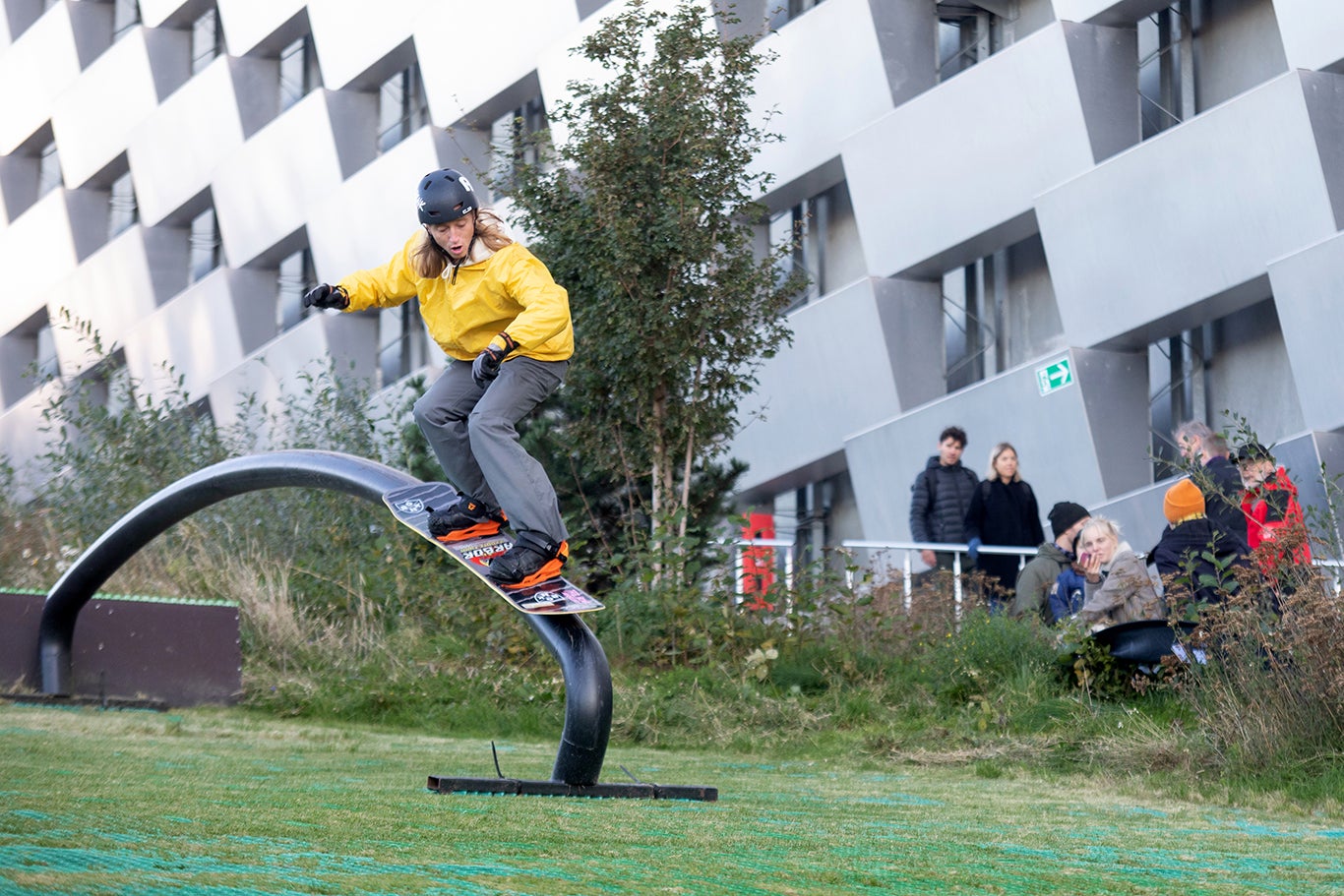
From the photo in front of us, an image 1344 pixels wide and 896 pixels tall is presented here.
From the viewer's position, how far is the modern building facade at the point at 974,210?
45.7ft

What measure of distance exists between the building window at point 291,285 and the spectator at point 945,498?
1716 cm

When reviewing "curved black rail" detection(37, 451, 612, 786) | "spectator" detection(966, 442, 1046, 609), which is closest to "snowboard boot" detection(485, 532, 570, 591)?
"curved black rail" detection(37, 451, 612, 786)

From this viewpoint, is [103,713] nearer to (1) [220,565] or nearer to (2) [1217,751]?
(1) [220,565]

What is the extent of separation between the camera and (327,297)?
6840mm

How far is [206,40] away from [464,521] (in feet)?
84.7

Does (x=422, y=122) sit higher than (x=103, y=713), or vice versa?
(x=422, y=122)

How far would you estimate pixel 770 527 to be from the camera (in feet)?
55.1

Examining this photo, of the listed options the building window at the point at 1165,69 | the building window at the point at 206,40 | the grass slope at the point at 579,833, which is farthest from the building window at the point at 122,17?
the grass slope at the point at 579,833

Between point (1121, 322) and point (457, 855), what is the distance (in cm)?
1222

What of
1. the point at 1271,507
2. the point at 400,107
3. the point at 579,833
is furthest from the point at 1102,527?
the point at 400,107

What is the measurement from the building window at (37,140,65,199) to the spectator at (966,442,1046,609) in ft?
90.3

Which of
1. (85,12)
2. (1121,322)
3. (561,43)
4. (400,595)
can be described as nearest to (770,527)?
(1121,322)

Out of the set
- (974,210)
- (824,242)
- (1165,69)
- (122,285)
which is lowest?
(974,210)

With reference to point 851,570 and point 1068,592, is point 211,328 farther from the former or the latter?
point 1068,592
